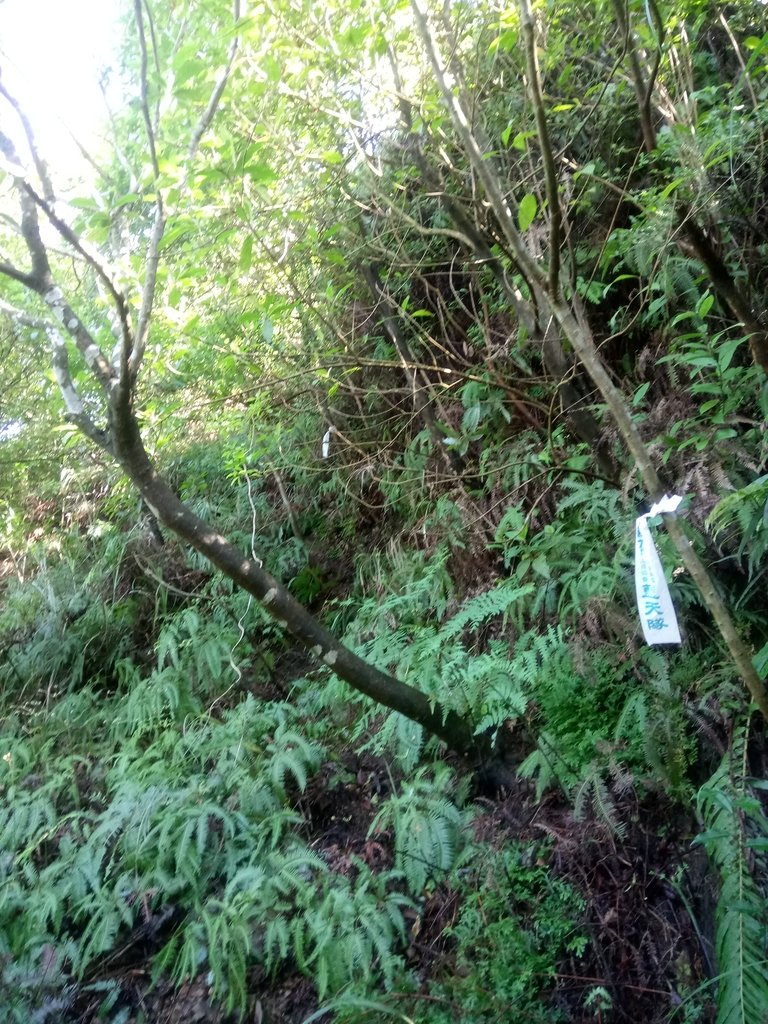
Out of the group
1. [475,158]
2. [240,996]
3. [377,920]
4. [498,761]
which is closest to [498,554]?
[498,761]

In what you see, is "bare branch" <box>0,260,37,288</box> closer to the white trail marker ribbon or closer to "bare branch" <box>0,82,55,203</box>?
"bare branch" <box>0,82,55,203</box>

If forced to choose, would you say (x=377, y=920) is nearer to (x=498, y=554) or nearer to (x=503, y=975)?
(x=503, y=975)

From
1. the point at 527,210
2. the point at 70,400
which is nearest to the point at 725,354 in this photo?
the point at 527,210

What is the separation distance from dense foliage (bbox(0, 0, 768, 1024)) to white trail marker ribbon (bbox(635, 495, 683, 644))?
88 millimetres

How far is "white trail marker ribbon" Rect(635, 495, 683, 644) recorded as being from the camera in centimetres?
190

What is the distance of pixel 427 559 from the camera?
427cm

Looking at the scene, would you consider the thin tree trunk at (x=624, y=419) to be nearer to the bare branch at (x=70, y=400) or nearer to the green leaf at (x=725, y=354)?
the green leaf at (x=725, y=354)

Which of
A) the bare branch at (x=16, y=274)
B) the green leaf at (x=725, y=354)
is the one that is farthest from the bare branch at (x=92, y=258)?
the green leaf at (x=725, y=354)

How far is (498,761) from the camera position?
3.19 metres

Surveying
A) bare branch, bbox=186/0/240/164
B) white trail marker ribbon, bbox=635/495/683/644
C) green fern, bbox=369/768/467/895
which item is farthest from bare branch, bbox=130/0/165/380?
green fern, bbox=369/768/467/895

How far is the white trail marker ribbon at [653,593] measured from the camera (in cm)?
190

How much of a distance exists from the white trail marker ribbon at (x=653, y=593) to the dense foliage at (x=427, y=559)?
88mm

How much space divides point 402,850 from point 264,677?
199 cm

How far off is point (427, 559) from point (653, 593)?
7.83ft
